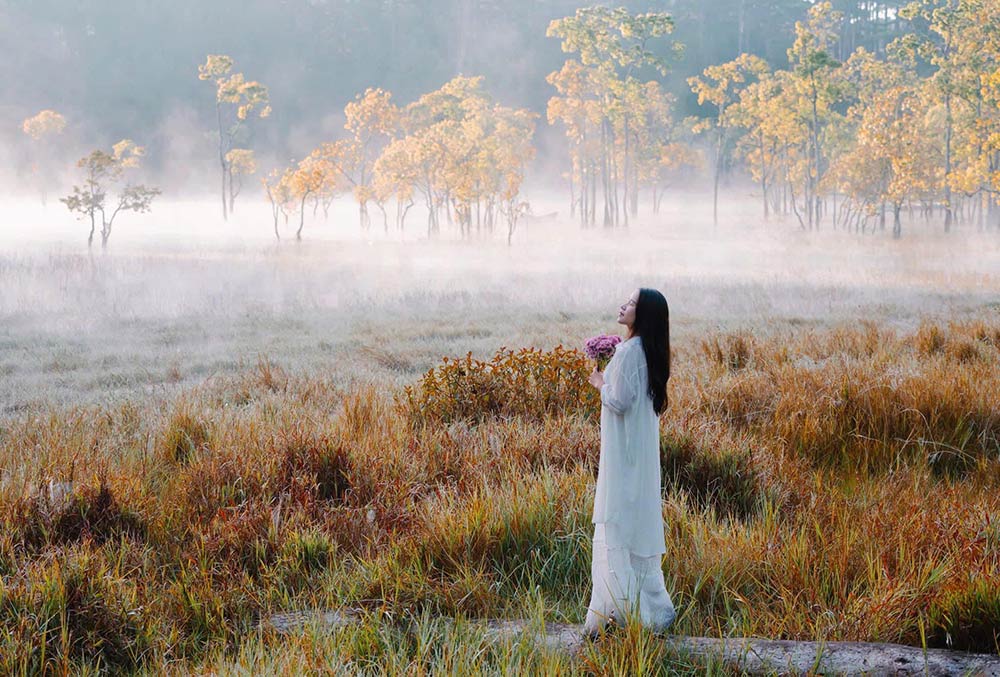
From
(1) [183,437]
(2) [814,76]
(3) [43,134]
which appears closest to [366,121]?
(2) [814,76]

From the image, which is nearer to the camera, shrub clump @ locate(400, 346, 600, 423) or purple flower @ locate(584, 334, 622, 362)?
purple flower @ locate(584, 334, 622, 362)

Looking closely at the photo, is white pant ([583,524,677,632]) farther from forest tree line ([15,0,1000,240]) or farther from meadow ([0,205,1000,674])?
forest tree line ([15,0,1000,240])

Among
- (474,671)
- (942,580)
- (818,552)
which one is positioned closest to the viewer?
(474,671)

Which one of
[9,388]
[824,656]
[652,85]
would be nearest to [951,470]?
[824,656]

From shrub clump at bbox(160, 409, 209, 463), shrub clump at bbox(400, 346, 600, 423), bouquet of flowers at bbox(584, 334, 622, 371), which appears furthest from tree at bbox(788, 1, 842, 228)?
bouquet of flowers at bbox(584, 334, 622, 371)

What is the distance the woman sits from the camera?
3404 millimetres

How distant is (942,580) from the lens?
3.79 meters

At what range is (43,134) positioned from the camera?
71938 millimetres

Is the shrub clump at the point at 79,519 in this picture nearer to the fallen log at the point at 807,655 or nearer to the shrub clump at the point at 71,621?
the shrub clump at the point at 71,621

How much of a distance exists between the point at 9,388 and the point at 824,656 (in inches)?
374

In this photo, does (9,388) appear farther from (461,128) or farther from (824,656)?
(461,128)

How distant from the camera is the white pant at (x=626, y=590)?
3.41 metres

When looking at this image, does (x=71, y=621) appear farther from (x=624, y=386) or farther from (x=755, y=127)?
(x=755, y=127)

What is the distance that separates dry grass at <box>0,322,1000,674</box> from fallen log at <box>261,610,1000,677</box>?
0.13m
